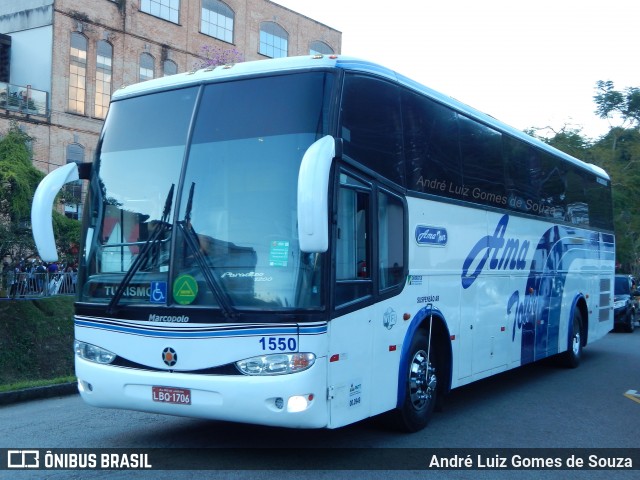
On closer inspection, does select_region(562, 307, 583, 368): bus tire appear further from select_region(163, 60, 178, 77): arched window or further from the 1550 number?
select_region(163, 60, 178, 77): arched window

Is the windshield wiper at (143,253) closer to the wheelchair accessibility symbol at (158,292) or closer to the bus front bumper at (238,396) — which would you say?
the wheelchair accessibility symbol at (158,292)

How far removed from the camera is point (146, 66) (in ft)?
121

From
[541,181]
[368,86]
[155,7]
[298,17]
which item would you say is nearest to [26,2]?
[155,7]

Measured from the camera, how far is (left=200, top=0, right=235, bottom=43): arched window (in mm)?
39562

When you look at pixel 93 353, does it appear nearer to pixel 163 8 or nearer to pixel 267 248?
pixel 267 248

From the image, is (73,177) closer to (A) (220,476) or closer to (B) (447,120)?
(A) (220,476)

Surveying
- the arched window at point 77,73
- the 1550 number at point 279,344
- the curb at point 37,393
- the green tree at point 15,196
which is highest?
the arched window at point 77,73

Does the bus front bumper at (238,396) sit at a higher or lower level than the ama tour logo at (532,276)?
lower

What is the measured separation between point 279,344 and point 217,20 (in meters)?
36.6

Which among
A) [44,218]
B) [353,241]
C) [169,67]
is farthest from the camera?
[169,67]

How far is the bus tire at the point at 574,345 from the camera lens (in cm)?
1373

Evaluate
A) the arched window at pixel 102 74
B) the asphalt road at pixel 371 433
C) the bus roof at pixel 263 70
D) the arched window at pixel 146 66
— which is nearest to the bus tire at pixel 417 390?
the asphalt road at pixel 371 433

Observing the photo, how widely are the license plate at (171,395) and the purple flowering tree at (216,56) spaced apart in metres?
26.7

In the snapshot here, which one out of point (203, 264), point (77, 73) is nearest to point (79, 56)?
point (77, 73)
